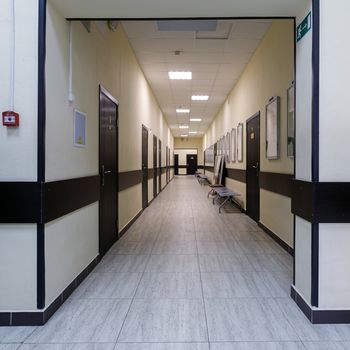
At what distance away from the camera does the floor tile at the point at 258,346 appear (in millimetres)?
1851

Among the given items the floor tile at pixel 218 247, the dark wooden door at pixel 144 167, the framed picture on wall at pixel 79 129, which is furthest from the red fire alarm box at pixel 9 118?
the dark wooden door at pixel 144 167

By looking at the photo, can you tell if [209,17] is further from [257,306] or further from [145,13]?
[257,306]

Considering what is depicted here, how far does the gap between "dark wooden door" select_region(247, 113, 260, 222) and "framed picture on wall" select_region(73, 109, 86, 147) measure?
11.3ft

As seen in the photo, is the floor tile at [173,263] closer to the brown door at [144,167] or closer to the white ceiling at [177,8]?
the white ceiling at [177,8]

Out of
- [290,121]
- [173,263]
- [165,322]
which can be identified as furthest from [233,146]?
[165,322]

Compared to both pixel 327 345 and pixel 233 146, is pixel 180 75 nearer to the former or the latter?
pixel 233 146

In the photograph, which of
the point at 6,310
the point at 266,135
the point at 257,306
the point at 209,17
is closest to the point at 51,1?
the point at 209,17

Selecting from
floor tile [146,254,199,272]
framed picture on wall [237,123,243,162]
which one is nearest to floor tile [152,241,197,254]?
floor tile [146,254,199,272]

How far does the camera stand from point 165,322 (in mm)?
2162

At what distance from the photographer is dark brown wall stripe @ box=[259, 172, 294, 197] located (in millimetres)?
3767

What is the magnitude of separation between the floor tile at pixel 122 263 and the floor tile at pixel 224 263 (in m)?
0.69

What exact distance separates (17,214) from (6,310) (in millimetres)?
704

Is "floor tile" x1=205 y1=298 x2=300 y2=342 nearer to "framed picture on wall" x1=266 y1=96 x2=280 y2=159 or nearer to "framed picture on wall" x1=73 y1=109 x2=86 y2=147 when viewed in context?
"framed picture on wall" x1=73 y1=109 x2=86 y2=147

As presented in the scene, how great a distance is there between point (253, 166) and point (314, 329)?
3956mm
